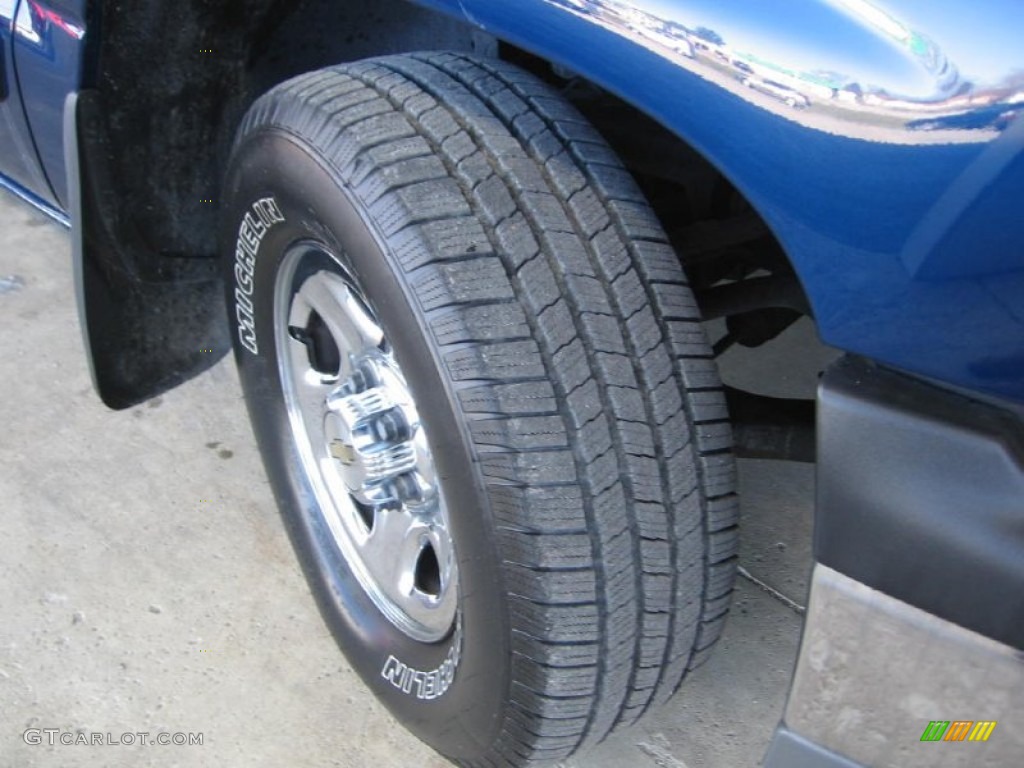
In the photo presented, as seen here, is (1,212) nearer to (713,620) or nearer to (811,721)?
(713,620)

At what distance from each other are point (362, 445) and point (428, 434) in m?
0.39

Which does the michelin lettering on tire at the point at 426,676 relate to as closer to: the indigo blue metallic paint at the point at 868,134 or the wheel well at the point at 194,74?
the indigo blue metallic paint at the point at 868,134

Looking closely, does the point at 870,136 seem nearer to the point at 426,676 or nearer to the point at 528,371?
the point at 528,371

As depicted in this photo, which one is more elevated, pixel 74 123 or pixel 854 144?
pixel 854 144

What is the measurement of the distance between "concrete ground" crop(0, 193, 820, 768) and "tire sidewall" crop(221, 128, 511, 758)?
0.44ft

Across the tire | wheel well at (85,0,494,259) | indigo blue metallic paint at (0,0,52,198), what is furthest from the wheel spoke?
indigo blue metallic paint at (0,0,52,198)

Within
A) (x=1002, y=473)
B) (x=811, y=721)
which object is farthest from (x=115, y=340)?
(x=1002, y=473)

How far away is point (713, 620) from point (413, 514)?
490 millimetres

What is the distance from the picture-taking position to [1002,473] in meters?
1.00
